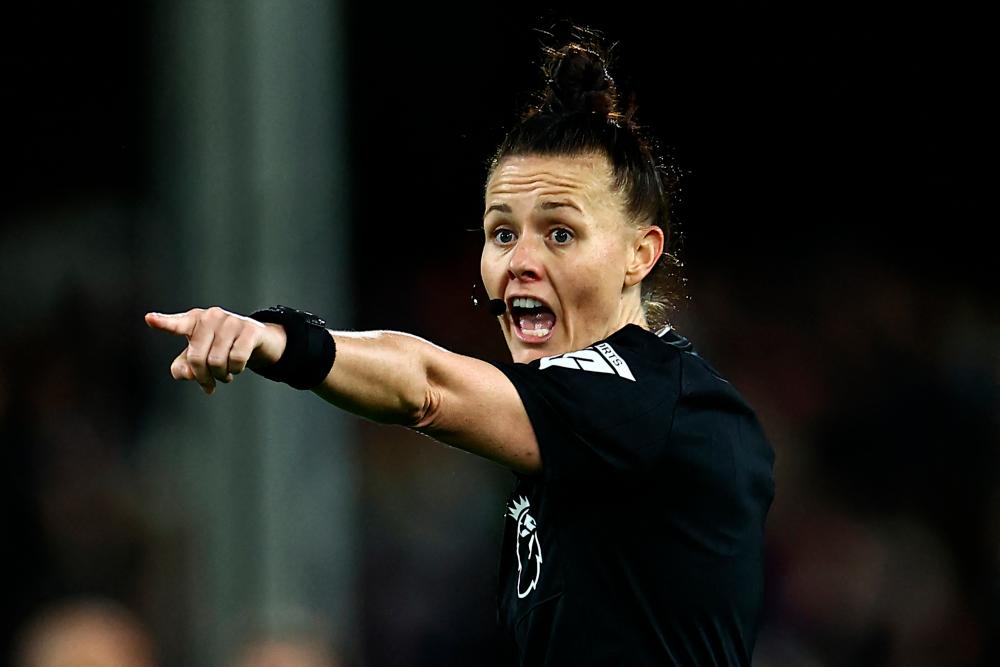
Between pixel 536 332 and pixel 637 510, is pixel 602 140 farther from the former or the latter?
pixel 637 510

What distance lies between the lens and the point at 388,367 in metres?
2.18

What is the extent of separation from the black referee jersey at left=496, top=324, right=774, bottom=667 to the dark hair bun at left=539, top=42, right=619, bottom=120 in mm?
611

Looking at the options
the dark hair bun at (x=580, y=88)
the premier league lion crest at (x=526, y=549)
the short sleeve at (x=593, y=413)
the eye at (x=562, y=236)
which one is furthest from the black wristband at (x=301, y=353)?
the dark hair bun at (x=580, y=88)

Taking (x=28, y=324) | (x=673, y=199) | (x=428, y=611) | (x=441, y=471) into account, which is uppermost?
(x=673, y=199)

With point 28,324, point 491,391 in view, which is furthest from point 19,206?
point 491,391

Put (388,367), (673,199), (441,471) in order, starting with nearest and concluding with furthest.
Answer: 1. (388,367)
2. (673,199)
3. (441,471)

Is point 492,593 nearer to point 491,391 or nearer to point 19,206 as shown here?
point 19,206

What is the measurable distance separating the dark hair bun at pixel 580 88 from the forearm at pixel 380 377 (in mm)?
886

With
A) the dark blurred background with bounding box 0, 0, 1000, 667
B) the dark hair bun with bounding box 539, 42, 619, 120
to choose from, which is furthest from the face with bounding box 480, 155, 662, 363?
the dark blurred background with bounding box 0, 0, 1000, 667

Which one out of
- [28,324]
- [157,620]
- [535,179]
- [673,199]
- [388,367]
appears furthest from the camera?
[28,324]

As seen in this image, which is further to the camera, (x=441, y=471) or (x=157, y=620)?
(x=441, y=471)

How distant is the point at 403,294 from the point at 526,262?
388cm

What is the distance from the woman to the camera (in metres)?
2.18

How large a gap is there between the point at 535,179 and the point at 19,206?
4.09 metres
